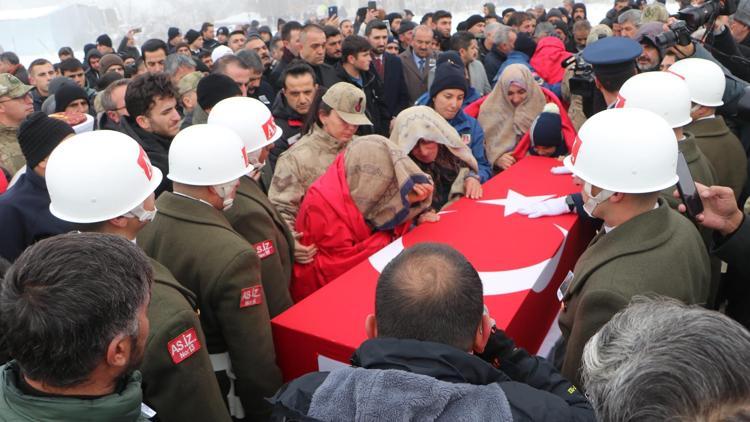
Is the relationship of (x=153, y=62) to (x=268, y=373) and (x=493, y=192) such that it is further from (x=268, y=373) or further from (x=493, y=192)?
(x=268, y=373)

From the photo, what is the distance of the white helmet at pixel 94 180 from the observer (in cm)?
189

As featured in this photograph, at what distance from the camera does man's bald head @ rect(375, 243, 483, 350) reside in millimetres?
1278

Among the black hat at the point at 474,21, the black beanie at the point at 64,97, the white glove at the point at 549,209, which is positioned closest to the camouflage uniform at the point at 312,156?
the white glove at the point at 549,209

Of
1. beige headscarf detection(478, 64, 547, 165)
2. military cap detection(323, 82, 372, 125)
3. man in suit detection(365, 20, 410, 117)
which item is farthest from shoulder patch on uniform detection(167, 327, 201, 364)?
man in suit detection(365, 20, 410, 117)

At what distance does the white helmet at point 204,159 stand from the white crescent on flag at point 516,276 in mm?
766

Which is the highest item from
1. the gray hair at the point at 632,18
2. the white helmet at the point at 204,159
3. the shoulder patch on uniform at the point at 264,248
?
the white helmet at the point at 204,159

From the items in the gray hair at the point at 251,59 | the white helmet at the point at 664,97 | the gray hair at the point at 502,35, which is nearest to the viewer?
the white helmet at the point at 664,97

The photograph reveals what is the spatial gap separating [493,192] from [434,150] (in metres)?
0.46

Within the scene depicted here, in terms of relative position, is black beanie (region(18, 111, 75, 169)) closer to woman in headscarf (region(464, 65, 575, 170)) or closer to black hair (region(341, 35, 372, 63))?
woman in headscarf (region(464, 65, 575, 170))

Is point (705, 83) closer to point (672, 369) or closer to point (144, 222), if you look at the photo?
point (672, 369)

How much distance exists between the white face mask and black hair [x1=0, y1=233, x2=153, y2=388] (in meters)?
0.98

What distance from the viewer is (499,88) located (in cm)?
445

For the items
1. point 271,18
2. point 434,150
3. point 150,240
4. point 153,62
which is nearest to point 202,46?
point 153,62

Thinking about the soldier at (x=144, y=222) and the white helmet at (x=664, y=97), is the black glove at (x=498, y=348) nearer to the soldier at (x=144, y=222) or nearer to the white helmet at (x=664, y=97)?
the soldier at (x=144, y=222)
